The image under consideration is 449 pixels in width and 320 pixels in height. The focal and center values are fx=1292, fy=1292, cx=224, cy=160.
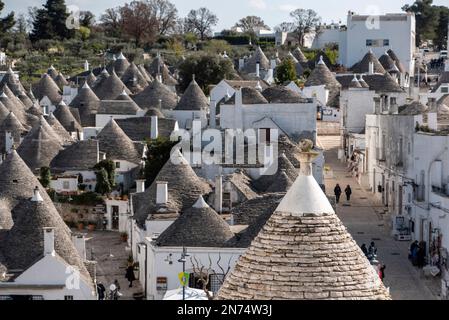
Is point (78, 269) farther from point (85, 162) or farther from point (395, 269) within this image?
point (85, 162)

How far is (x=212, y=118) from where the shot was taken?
2077 inches

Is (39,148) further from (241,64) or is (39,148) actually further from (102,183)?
(241,64)

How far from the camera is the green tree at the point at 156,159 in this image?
151 ft

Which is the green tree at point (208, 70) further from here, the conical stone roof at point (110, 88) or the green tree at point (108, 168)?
the green tree at point (108, 168)

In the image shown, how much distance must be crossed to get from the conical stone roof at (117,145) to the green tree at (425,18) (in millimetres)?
53546

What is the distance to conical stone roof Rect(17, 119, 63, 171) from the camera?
5000 cm

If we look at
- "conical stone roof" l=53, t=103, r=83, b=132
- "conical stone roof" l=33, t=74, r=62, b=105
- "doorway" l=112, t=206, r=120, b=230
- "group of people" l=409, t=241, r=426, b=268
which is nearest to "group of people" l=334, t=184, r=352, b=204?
"doorway" l=112, t=206, r=120, b=230

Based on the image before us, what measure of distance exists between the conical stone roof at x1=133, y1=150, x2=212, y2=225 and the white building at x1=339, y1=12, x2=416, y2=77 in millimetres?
41974

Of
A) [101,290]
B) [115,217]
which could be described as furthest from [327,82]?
[101,290]

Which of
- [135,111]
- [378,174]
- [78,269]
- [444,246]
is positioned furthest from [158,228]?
[135,111]

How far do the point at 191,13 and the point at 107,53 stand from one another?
17.7 metres

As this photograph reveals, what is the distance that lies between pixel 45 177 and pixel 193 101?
53.3 ft

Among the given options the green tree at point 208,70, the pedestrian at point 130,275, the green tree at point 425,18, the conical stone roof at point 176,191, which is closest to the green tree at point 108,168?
the conical stone roof at point 176,191

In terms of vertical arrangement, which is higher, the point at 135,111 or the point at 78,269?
the point at 135,111
